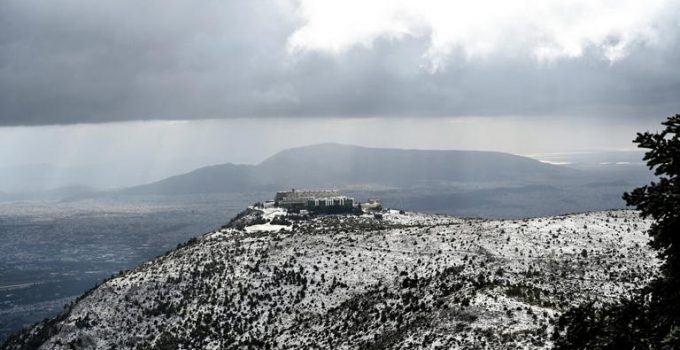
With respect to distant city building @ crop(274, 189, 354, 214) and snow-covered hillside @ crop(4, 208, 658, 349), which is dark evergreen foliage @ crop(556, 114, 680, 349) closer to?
snow-covered hillside @ crop(4, 208, 658, 349)

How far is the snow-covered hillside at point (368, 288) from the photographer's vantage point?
56.6 metres

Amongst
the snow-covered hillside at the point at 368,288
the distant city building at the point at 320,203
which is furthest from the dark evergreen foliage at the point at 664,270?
the distant city building at the point at 320,203

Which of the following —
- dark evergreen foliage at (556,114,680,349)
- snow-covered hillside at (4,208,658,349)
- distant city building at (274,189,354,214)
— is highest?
dark evergreen foliage at (556,114,680,349)

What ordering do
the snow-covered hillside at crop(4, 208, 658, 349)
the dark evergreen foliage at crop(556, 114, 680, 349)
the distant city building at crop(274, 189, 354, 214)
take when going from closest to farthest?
the dark evergreen foliage at crop(556, 114, 680, 349) < the snow-covered hillside at crop(4, 208, 658, 349) < the distant city building at crop(274, 189, 354, 214)

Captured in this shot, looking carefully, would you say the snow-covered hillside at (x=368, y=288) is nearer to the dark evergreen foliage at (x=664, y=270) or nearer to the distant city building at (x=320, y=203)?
the dark evergreen foliage at (x=664, y=270)

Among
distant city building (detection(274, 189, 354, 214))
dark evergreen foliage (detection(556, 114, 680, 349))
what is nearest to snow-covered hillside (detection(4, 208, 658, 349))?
dark evergreen foliage (detection(556, 114, 680, 349))

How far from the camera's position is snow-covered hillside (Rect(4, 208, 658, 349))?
5656 cm

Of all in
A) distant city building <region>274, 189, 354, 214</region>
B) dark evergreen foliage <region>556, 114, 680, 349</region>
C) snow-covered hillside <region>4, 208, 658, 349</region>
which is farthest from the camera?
distant city building <region>274, 189, 354, 214</region>

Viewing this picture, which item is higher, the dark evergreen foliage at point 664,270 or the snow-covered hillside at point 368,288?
the dark evergreen foliage at point 664,270

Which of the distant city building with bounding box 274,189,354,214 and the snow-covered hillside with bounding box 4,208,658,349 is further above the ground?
the distant city building with bounding box 274,189,354,214

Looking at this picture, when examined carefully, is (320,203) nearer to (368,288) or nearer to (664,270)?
(368,288)

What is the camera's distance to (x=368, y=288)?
7919 cm

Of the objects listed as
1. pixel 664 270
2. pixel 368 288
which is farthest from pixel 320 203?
pixel 664 270

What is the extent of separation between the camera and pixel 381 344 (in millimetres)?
56406
